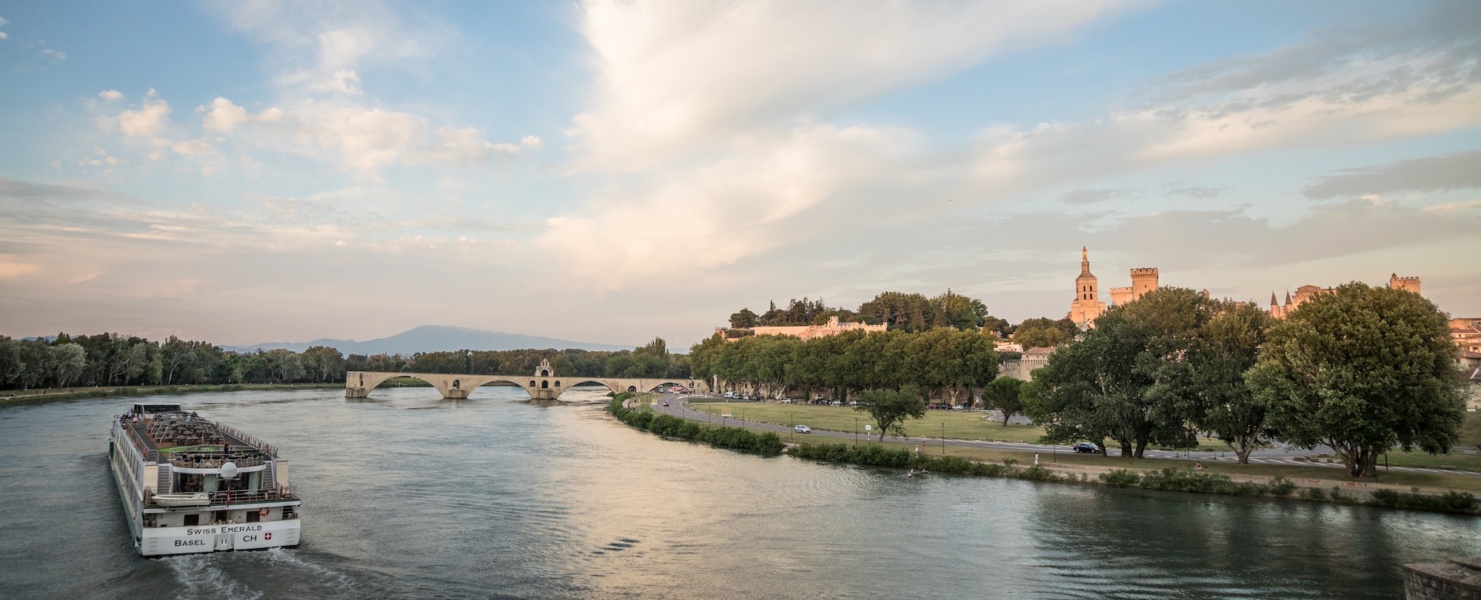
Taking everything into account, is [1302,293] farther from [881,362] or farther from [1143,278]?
[881,362]

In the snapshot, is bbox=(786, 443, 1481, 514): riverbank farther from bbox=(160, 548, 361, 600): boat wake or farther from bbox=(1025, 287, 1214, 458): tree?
bbox=(160, 548, 361, 600): boat wake

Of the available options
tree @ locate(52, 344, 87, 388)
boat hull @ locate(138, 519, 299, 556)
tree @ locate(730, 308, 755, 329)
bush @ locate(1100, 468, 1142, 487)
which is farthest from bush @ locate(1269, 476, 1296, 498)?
tree @ locate(730, 308, 755, 329)

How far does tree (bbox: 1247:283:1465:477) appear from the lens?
32875mm

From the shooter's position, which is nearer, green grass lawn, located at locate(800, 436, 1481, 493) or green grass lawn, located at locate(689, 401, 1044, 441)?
green grass lawn, located at locate(800, 436, 1481, 493)

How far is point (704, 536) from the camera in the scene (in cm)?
2861

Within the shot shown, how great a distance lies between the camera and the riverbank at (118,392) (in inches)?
3292

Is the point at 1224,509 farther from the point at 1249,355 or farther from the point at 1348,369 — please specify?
the point at 1249,355

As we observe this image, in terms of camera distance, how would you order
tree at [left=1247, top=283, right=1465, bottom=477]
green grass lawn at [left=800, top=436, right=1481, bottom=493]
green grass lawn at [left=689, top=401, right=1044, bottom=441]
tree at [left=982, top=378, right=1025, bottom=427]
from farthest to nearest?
tree at [left=982, top=378, right=1025, bottom=427] < green grass lawn at [left=689, top=401, right=1044, bottom=441] < green grass lawn at [left=800, top=436, right=1481, bottom=493] < tree at [left=1247, top=283, right=1465, bottom=477]

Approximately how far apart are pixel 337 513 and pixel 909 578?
21.0 metres

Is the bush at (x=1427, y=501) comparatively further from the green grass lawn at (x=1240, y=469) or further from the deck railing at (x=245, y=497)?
the deck railing at (x=245, y=497)

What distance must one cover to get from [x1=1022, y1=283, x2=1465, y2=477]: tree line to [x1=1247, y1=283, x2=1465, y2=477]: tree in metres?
0.05

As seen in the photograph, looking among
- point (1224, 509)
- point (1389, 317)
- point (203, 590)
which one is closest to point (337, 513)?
point (203, 590)

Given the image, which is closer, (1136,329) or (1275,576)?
(1275,576)

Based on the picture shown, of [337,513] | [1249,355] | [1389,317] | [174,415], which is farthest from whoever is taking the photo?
[174,415]
